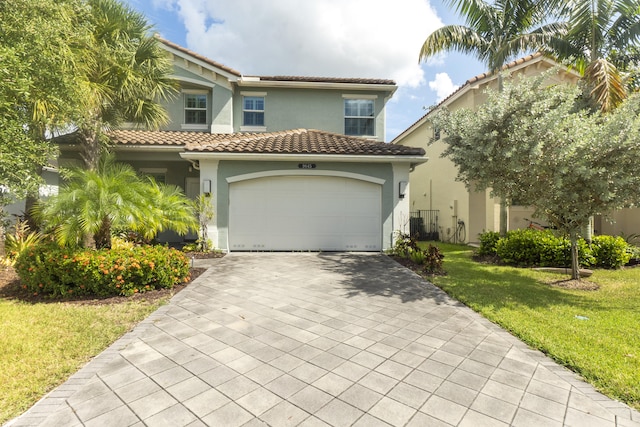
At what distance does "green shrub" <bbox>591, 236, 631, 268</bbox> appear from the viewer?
28.9 ft

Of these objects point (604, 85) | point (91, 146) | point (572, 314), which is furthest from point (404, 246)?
point (91, 146)

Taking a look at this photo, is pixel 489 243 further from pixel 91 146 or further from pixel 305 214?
pixel 91 146

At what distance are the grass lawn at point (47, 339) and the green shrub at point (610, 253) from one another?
1207cm

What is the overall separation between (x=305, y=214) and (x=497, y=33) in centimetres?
976

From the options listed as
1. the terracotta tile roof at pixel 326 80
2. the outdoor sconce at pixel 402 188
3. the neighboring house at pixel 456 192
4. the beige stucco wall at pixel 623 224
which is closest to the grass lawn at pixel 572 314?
the outdoor sconce at pixel 402 188

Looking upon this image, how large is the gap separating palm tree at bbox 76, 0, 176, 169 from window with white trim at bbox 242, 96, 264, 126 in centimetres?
414

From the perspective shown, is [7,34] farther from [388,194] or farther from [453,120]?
[388,194]

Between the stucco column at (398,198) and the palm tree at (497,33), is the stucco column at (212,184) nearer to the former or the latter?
the stucco column at (398,198)

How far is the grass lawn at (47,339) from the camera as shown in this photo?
2.89 meters

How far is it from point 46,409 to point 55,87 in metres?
6.05

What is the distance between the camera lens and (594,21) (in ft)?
30.1

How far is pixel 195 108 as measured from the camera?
13.4 metres

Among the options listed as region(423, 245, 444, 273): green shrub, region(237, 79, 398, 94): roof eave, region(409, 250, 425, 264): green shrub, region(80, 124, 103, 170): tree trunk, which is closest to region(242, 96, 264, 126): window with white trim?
region(237, 79, 398, 94): roof eave

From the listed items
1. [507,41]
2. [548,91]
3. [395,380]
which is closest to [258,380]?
[395,380]
